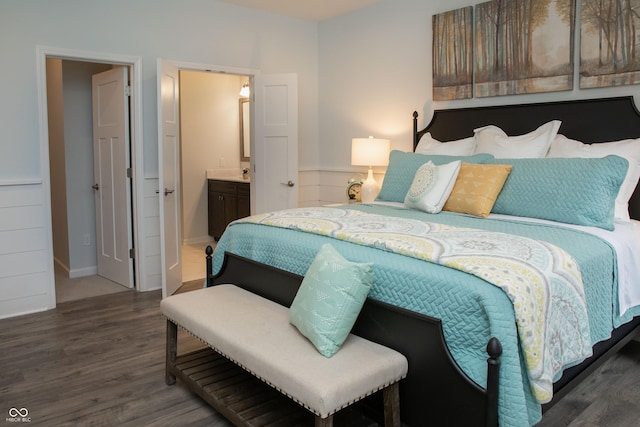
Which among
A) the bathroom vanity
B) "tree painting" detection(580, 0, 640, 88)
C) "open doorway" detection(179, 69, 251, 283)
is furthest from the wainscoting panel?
"tree painting" detection(580, 0, 640, 88)

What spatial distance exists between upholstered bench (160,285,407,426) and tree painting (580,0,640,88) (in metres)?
2.48

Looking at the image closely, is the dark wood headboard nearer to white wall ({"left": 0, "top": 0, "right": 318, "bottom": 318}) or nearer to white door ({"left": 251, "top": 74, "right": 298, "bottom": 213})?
white door ({"left": 251, "top": 74, "right": 298, "bottom": 213})

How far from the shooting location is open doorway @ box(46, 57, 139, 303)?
460 centimetres

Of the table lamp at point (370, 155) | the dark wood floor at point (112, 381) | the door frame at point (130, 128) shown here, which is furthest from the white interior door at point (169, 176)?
the table lamp at point (370, 155)

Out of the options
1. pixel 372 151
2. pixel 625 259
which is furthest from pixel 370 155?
pixel 625 259

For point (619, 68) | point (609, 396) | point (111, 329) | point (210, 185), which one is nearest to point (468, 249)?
point (609, 396)

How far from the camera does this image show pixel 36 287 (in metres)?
3.78

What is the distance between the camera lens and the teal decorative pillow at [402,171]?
11.7 feet

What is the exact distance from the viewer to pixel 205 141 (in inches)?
245

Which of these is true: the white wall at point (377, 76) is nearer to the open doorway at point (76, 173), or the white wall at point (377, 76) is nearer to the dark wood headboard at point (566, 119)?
the dark wood headboard at point (566, 119)

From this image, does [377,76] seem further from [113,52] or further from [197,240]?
[197,240]

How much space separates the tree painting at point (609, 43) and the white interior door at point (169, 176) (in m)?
3.04

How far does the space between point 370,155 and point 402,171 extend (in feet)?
2.74

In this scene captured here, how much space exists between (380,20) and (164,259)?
9.45 ft
